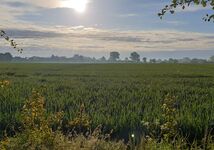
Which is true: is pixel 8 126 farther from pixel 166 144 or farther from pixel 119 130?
pixel 166 144

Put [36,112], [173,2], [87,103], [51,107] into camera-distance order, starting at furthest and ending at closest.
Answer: [87,103] < [51,107] < [36,112] < [173,2]

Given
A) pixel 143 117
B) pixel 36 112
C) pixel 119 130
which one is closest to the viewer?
pixel 36 112

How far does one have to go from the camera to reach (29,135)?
6.51m

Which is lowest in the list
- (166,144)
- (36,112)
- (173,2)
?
(166,144)

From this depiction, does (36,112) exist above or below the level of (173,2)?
below

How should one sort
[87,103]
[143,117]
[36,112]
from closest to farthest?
[36,112] → [143,117] → [87,103]

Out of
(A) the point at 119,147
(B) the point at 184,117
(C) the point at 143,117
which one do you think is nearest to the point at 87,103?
(C) the point at 143,117

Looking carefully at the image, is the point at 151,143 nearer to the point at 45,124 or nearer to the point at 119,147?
the point at 119,147

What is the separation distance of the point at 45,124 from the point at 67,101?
9.33 metres

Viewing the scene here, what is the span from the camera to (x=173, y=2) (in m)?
4.86

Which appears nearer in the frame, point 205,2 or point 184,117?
point 205,2

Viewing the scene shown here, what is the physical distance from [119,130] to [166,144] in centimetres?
431

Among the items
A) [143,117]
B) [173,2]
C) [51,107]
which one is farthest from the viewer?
[51,107]

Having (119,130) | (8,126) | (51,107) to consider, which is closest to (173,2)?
(119,130)
